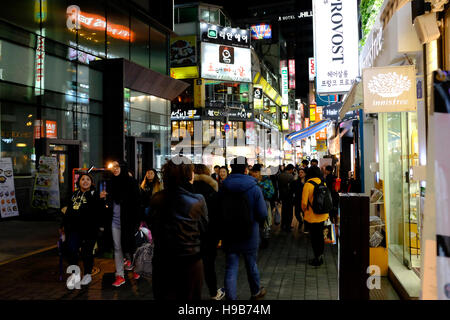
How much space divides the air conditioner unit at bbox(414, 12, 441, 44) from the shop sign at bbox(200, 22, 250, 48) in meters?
34.7

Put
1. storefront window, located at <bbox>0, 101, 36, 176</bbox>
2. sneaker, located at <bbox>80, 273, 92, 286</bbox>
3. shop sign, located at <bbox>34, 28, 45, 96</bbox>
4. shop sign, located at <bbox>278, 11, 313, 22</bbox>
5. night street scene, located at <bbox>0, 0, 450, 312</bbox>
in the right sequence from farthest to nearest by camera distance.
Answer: shop sign, located at <bbox>278, 11, 313, 22</bbox> < shop sign, located at <bbox>34, 28, 45, 96</bbox> < storefront window, located at <bbox>0, 101, 36, 176</bbox> < sneaker, located at <bbox>80, 273, 92, 286</bbox> < night street scene, located at <bbox>0, 0, 450, 312</bbox>

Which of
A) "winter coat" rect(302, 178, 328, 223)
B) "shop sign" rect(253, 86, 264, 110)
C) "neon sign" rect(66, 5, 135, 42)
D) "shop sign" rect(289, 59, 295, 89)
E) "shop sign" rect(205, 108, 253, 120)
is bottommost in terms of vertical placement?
"winter coat" rect(302, 178, 328, 223)

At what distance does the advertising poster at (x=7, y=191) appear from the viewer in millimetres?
11703

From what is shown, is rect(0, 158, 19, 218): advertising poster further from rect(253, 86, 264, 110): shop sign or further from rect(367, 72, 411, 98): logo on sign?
rect(253, 86, 264, 110): shop sign

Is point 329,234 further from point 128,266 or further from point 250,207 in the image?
point 250,207

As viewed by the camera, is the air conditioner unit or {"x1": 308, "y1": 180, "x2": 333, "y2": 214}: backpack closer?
the air conditioner unit

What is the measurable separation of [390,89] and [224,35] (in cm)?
3464

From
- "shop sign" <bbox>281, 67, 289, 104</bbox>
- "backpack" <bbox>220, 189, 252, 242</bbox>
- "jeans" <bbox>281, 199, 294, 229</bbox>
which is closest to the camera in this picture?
"backpack" <bbox>220, 189, 252, 242</bbox>

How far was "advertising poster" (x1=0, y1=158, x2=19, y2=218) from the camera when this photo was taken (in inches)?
461

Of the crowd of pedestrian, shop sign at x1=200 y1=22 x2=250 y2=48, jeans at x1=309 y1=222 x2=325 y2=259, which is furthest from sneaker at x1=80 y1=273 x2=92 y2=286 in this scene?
shop sign at x1=200 y1=22 x2=250 y2=48

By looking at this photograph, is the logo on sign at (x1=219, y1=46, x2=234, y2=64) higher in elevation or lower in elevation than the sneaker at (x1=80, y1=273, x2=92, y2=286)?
higher

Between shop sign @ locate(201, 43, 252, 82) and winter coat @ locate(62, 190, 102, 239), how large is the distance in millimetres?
32709

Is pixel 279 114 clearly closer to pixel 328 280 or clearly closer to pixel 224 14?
pixel 224 14

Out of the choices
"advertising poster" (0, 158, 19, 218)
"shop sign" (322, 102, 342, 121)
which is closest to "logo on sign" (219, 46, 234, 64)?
"shop sign" (322, 102, 342, 121)
